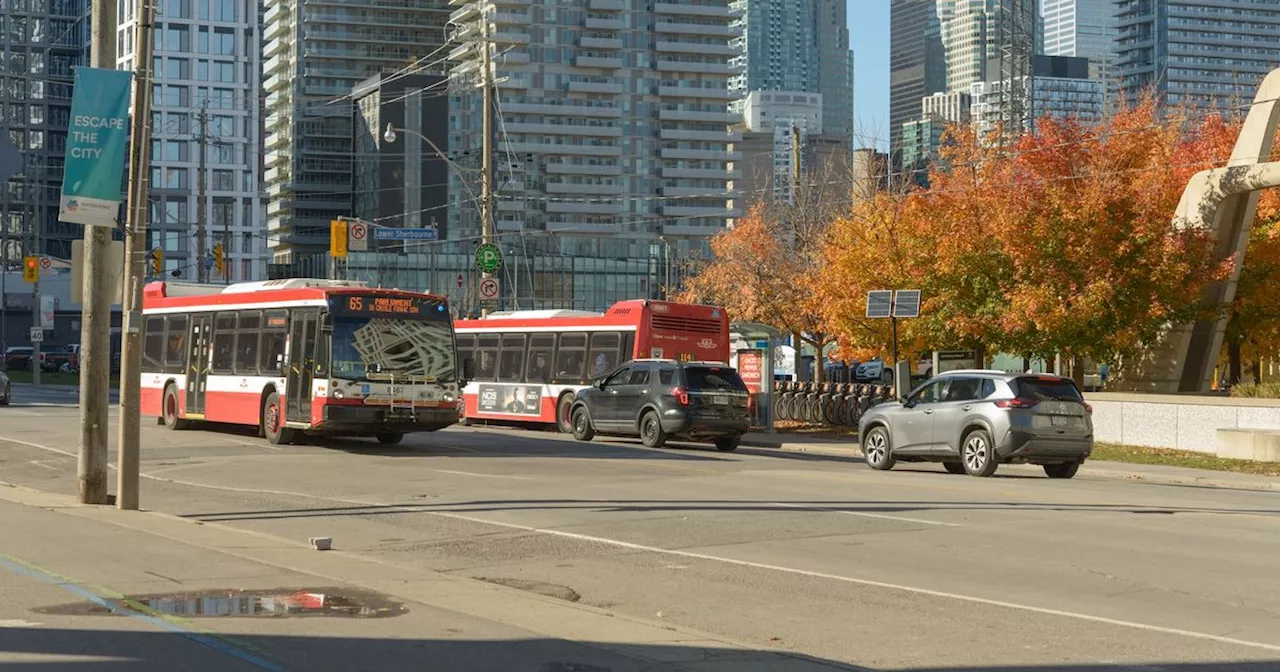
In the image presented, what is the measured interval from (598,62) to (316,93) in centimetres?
3431

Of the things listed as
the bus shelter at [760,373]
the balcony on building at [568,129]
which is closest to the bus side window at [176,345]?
the bus shelter at [760,373]

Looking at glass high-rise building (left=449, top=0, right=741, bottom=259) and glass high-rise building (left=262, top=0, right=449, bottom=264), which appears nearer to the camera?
glass high-rise building (left=449, top=0, right=741, bottom=259)

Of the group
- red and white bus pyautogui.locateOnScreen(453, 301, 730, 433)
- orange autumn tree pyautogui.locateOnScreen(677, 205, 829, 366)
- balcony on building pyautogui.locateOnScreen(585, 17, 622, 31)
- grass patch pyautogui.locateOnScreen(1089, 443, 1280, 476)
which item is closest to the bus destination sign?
red and white bus pyautogui.locateOnScreen(453, 301, 730, 433)

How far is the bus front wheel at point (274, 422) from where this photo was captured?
28.9 m

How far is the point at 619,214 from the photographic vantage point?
17938 centimetres

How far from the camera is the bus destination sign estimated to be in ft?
91.0

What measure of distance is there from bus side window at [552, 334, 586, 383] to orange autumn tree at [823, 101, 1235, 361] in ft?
24.1

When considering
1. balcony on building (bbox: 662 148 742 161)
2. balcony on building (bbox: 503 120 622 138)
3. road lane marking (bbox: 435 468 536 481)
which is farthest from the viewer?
balcony on building (bbox: 662 148 742 161)

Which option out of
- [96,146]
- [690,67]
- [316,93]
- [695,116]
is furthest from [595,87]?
[96,146]

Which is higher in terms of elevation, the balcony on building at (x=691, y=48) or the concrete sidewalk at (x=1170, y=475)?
the balcony on building at (x=691, y=48)

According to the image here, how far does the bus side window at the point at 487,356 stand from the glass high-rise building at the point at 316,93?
137 metres

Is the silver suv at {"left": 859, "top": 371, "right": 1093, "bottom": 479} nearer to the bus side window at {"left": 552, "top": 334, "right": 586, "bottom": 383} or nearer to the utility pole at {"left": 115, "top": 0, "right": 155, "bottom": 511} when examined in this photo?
the bus side window at {"left": 552, "top": 334, "right": 586, "bottom": 383}

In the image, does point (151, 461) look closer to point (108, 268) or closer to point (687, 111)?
point (108, 268)

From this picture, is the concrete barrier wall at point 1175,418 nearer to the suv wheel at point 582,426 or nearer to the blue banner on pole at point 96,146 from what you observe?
the suv wheel at point 582,426
